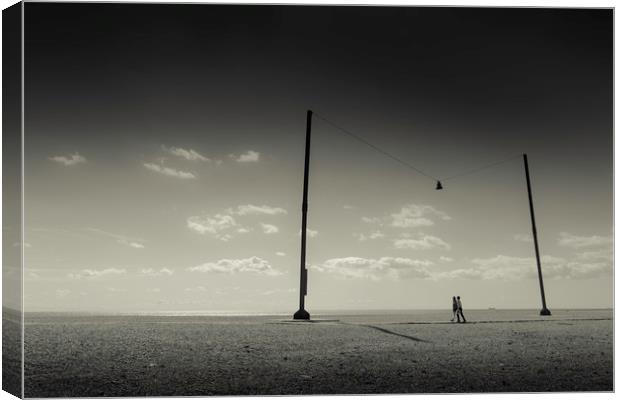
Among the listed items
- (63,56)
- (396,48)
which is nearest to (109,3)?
(63,56)

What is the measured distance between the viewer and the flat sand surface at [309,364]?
31.0 ft

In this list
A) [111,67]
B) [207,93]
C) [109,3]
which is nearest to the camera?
[109,3]

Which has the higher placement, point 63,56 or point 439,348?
point 63,56

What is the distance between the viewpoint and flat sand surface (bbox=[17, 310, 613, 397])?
9.44 m

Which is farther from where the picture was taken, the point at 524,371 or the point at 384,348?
the point at 384,348

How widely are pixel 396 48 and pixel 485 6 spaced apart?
4.72 feet

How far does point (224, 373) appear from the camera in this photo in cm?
966

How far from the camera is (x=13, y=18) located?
9789 mm

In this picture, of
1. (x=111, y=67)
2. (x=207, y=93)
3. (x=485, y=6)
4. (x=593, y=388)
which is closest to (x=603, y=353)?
(x=593, y=388)

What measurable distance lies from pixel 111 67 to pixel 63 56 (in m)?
0.67

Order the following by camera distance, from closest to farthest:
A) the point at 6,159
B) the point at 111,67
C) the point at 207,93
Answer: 1. the point at 6,159
2. the point at 111,67
3. the point at 207,93

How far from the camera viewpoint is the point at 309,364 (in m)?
10.2

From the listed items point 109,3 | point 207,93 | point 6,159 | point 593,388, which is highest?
point 109,3

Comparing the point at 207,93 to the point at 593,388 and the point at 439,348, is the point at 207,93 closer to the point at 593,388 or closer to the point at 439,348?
the point at 439,348
